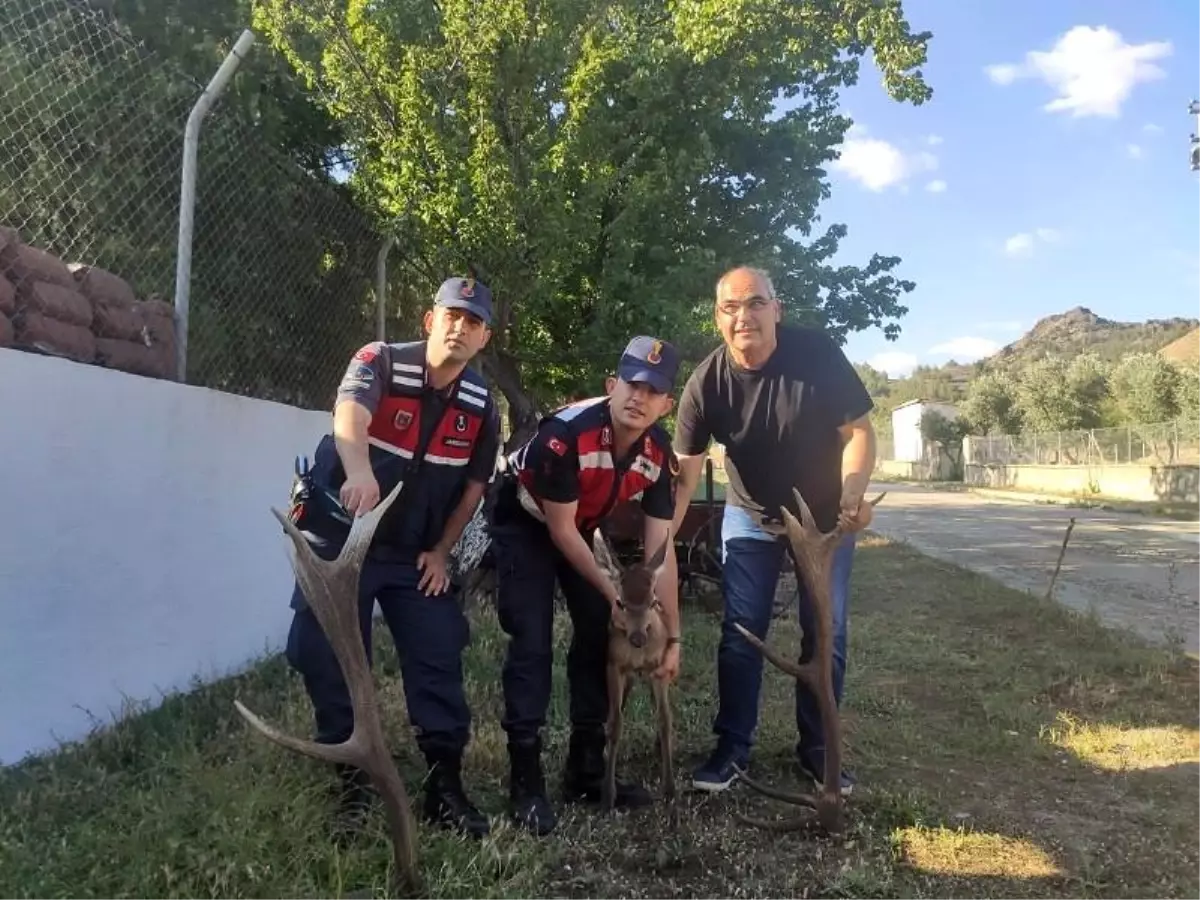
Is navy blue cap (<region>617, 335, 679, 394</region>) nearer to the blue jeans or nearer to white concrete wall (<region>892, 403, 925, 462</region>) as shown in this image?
the blue jeans

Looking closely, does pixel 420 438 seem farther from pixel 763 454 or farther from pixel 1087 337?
pixel 1087 337

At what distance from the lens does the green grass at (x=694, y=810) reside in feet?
9.32

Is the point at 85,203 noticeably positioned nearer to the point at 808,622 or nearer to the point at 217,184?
the point at 217,184

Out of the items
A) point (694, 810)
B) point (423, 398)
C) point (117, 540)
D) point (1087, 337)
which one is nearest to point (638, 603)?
point (694, 810)

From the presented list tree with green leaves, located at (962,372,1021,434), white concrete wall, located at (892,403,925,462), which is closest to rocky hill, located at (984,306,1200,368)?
white concrete wall, located at (892,403,925,462)

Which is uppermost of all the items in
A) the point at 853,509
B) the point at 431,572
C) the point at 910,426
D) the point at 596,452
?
the point at 910,426

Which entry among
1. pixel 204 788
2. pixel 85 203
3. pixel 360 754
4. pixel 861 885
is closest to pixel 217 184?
pixel 85 203

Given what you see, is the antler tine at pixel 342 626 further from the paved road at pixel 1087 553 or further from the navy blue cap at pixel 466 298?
the paved road at pixel 1087 553

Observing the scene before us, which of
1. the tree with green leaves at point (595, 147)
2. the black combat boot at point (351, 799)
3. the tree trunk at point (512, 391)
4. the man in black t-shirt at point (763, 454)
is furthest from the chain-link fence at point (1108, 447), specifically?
the black combat boot at point (351, 799)

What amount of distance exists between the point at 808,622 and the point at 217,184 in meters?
3.62

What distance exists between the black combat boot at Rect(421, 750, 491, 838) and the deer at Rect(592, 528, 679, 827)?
0.58 meters

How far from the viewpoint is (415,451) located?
3422 millimetres

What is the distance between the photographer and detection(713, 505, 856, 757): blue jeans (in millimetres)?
4059

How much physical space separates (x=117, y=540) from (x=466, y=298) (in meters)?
2.01
